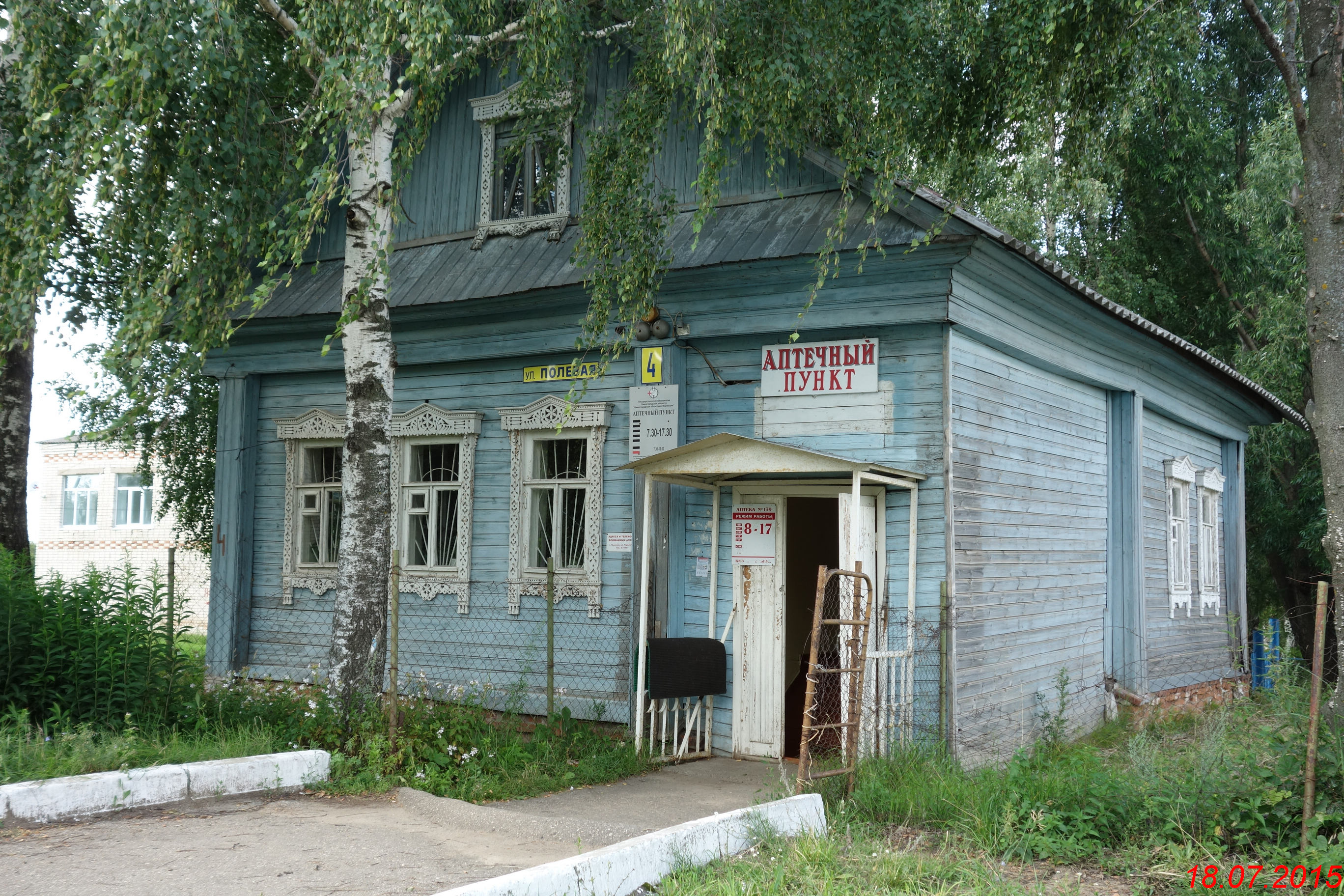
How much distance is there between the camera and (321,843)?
5.69 metres

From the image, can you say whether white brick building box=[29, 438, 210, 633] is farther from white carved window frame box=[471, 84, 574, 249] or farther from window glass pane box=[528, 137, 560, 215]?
window glass pane box=[528, 137, 560, 215]

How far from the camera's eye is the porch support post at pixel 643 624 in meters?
8.57

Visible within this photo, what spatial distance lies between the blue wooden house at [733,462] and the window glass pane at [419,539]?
0.03 metres

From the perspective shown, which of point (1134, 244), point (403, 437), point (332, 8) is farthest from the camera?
point (1134, 244)

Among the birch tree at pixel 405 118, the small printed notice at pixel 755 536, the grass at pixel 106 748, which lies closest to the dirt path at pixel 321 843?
the grass at pixel 106 748

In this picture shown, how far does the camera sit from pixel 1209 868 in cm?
523

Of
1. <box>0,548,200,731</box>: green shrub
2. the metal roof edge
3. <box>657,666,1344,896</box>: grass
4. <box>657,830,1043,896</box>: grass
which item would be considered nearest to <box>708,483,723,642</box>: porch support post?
<box>657,666,1344,896</box>: grass

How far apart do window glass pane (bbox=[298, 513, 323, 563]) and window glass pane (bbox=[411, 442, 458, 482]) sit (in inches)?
55.8

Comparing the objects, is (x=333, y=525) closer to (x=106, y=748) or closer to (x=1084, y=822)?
(x=106, y=748)

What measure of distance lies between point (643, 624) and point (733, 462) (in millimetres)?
1568

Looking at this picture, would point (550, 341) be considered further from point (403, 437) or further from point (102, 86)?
point (102, 86)

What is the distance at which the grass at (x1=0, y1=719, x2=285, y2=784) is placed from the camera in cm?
639

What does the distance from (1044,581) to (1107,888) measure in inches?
200

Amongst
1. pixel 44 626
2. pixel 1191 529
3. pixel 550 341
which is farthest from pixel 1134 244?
Result: pixel 44 626
